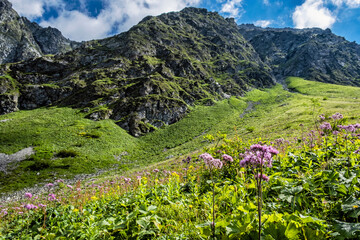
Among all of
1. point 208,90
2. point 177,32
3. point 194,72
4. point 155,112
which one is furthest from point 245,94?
point 177,32

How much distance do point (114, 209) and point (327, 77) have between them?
243 meters

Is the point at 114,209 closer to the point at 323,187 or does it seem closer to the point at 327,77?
the point at 323,187

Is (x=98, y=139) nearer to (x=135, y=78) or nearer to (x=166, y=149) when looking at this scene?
(x=166, y=149)

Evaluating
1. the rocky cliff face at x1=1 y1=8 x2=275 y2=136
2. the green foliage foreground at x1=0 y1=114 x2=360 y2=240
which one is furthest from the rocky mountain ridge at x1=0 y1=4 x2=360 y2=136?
the green foliage foreground at x1=0 y1=114 x2=360 y2=240

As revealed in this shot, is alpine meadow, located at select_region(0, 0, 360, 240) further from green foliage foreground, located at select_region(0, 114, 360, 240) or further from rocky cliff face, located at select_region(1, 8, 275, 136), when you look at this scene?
rocky cliff face, located at select_region(1, 8, 275, 136)

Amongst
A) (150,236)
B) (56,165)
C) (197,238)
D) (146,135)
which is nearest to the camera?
(197,238)

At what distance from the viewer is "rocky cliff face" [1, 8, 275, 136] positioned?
74062 millimetres

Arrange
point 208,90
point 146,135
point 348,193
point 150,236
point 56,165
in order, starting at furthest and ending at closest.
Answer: point 208,90 → point 146,135 → point 56,165 → point 150,236 → point 348,193

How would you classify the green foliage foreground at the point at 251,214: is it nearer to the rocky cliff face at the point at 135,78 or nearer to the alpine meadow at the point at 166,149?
the alpine meadow at the point at 166,149

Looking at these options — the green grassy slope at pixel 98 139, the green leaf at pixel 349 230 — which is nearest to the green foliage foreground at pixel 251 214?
the green leaf at pixel 349 230

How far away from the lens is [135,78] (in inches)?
3866

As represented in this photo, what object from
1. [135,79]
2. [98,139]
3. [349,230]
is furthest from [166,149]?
[135,79]

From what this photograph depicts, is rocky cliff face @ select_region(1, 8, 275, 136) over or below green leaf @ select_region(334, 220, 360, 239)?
over

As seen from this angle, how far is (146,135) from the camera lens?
62062 millimetres
